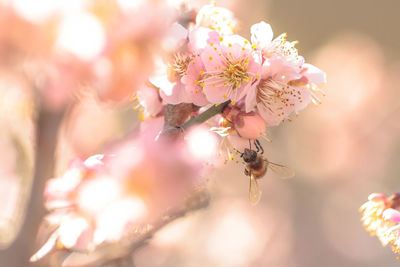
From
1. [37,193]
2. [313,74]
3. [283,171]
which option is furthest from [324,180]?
[37,193]

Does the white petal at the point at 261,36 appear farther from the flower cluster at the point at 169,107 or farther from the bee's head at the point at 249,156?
the bee's head at the point at 249,156

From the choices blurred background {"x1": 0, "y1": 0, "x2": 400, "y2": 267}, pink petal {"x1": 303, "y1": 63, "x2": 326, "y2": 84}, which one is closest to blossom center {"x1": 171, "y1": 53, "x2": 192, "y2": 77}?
pink petal {"x1": 303, "y1": 63, "x2": 326, "y2": 84}

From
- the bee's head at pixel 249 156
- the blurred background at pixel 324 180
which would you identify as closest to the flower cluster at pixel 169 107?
the bee's head at pixel 249 156

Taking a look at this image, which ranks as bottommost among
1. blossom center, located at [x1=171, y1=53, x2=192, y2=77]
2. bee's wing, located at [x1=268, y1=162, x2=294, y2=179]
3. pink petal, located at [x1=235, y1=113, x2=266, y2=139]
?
bee's wing, located at [x1=268, y1=162, x2=294, y2=179]

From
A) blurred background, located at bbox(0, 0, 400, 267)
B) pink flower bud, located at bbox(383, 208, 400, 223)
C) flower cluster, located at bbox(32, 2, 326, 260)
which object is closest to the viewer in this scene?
flower cluster, located at bbox(32, 2, 326, 260)

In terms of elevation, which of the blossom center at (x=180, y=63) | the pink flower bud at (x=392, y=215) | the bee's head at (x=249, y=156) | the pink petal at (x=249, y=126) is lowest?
the bee's head at (x=249, y=156)

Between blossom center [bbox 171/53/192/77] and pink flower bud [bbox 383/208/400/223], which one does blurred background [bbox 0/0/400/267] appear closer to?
pink flower bud [bbox 383/208/400/223]

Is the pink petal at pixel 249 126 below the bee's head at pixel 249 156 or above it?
above

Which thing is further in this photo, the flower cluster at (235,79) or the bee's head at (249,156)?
the bee's head at (249,156)

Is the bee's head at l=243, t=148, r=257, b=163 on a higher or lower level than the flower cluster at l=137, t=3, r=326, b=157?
lower

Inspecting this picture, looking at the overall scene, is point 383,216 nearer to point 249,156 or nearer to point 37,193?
point 249,156
